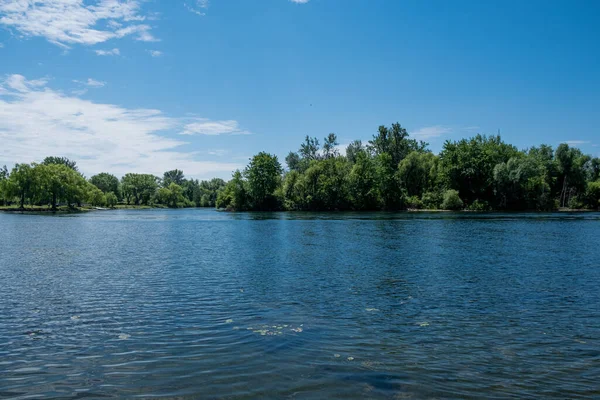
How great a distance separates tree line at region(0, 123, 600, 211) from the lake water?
110 meters

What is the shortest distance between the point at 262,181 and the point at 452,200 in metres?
64.8

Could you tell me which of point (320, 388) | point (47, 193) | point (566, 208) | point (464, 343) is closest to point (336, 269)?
point (464, 343)

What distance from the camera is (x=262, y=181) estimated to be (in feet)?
485

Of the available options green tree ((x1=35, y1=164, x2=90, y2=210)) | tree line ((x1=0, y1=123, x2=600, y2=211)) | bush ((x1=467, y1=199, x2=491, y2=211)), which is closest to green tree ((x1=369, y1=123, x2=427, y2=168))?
tree line ((x1=0, y1=123, x2=600, y2=211))

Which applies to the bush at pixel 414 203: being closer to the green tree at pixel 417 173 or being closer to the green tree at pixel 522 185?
the green tree at pixel 417 173

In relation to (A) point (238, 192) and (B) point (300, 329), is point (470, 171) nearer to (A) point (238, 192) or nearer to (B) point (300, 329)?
A: (A) point (238, 192)

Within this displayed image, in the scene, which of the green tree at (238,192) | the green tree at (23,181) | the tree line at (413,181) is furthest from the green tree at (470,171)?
the green tree at (23,181)

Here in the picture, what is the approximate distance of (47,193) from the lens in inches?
5969

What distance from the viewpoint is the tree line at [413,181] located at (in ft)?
439

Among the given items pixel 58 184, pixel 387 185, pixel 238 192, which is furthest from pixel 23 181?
pixel 387 185

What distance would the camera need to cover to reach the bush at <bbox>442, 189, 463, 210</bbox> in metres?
131

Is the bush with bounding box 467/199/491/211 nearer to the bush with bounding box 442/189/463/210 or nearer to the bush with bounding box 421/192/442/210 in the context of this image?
the bush with bounding box 442/189/463/210

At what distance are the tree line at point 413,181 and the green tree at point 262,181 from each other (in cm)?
36

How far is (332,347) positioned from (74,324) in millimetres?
9801
